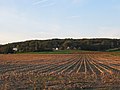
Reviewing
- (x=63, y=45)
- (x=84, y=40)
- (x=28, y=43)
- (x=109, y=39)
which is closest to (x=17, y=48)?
(x=28, y=43)

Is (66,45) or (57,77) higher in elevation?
(66,45)

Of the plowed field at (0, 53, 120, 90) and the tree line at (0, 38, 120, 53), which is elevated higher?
the tree line at (0, 38, 120, 53)

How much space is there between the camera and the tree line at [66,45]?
129750mm

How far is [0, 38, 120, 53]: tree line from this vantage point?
130m

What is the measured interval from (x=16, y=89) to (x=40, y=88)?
1.02 metres

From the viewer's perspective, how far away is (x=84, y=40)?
152 metres

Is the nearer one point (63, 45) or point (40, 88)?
point (40, 88)

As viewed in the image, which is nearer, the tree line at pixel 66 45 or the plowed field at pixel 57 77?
the plowed field at pixel 57 77

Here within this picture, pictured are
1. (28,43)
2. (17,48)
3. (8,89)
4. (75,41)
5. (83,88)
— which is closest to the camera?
(8,89)

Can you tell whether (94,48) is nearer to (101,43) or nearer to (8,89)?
(101,43)

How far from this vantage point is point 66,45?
145 metres

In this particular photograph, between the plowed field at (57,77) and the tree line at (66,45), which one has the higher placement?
the tree line at (66,45)

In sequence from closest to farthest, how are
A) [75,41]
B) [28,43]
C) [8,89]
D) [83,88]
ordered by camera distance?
[8,89]
[83,88]
[28,43]
[75,41]

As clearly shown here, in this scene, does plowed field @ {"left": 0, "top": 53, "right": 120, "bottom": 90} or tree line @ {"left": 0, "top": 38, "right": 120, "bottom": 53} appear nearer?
plowed field @ {"left": 0, "top": 53, "right": 120, "bottom": 90}
